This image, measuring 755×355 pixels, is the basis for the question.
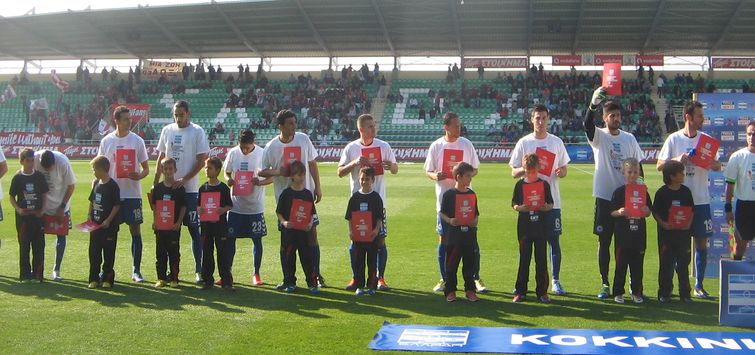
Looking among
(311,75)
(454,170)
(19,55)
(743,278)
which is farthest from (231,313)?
(19,55)

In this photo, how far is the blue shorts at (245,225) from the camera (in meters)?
8.53

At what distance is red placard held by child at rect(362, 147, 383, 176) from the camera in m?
8.11

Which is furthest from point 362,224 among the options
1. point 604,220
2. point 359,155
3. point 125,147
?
point 125,147

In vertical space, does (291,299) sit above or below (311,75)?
below

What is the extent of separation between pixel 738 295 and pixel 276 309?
434 centimetres

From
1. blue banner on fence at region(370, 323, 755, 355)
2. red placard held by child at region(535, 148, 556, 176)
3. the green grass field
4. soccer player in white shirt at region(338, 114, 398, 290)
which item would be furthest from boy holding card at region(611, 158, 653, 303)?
soccer player in white shirt at region(338, 114, 398, 290)

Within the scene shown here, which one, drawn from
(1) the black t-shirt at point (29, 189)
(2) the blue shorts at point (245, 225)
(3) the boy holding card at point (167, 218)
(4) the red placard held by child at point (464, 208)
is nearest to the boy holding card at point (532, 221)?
(4) the red placard held by child at point (464, 208)

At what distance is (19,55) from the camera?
49094 mm

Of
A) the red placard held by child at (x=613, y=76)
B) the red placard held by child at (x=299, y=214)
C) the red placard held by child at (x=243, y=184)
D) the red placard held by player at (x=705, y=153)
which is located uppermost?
the red placard held by child at (x=613, y=76)

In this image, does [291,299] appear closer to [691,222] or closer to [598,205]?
[598,205]

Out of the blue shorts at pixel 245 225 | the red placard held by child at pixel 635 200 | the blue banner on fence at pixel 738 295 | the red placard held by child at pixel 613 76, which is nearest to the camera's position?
the blue banner on fence at pixel 738 295

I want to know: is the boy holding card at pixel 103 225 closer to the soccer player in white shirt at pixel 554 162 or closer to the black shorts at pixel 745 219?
the soccer player in white shirt at pixel 554 162

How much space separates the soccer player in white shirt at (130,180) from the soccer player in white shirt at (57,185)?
2.01 feet

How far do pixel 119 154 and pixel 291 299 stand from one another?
2.82m
